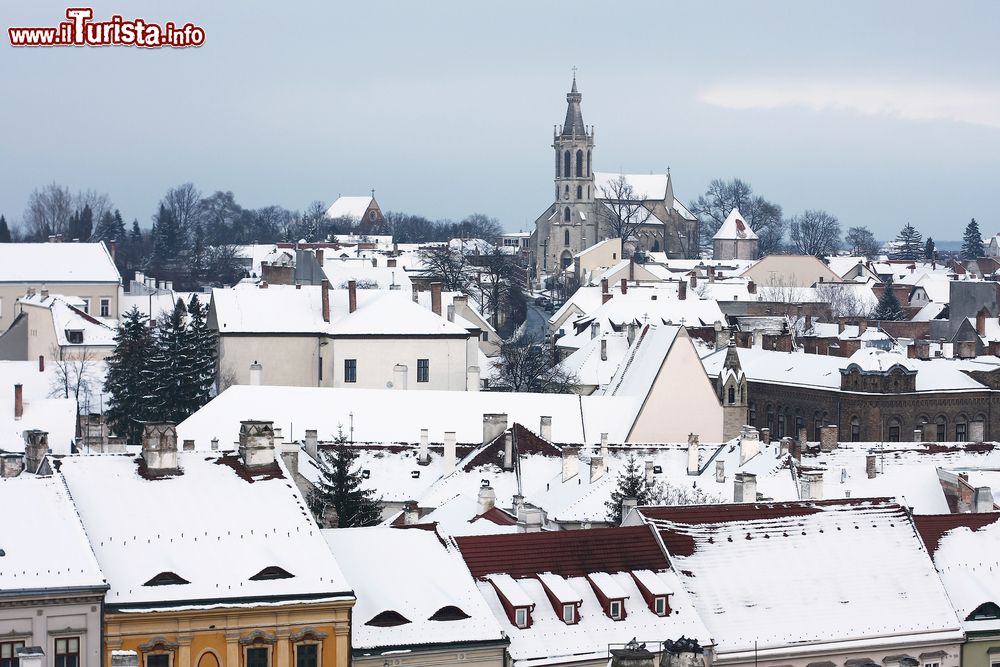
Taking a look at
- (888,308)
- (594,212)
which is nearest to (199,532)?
(888,308)

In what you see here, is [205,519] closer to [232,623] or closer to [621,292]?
[232,623]

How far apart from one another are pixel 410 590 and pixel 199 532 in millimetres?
3428

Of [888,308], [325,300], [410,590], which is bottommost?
[410,590]

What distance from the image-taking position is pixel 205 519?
26.8 meters

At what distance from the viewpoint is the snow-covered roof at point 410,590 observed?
26250 mm

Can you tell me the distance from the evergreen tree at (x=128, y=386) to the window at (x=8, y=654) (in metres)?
41.9

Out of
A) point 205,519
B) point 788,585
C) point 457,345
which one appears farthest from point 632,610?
point 457,345

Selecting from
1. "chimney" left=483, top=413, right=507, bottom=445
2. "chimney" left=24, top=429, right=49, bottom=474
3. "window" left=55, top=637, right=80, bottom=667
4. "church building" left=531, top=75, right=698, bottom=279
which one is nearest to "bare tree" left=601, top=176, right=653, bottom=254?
"church building" left=531, top=75, right=698, bottom=279

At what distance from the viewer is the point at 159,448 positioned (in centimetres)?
2770

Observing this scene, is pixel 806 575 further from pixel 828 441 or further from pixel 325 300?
pixel 325 300

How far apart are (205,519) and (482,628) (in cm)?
463

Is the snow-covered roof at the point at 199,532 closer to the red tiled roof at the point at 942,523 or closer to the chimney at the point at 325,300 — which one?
the red tiled roof at the point at 942,523

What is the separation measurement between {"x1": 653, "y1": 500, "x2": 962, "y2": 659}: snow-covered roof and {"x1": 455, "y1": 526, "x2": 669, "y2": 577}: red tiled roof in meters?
0.59

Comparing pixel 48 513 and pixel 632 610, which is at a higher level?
pixel 48 513
